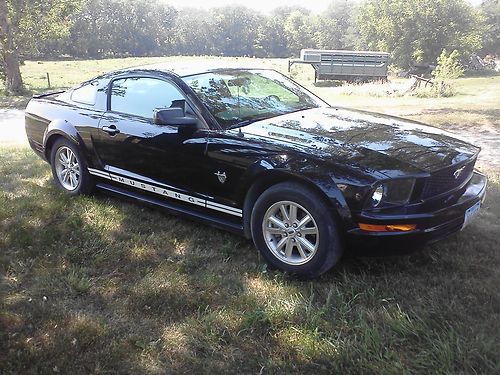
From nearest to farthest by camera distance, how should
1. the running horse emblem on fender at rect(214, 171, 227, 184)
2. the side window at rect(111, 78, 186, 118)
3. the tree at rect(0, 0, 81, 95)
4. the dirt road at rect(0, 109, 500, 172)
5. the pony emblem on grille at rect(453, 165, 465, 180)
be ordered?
the pony emblem on grille at rect(453, 165, 465, 180)
the running horse emblem on fender at rect(214, 171, 227, 184)
the side window at rect(111, 78, 186, 118)
the dirt road at rect(0, 109, 500, 172)
the tree at rect(0, 0, 81, 95)

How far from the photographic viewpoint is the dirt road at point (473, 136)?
6129 mm

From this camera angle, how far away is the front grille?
10.1ft

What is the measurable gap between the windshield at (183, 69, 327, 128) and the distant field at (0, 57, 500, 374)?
1.06 m

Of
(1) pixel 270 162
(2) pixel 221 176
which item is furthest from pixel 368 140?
(2) pixel 221 176

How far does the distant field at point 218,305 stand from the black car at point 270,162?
281 mm

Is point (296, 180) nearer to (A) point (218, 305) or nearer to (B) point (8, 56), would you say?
(A) point (218, 305)

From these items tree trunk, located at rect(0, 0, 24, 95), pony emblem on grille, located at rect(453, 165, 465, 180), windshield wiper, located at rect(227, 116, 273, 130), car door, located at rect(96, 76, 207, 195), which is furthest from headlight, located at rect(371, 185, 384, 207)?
tree trunk, located at rect(0, 0, 24, 95)

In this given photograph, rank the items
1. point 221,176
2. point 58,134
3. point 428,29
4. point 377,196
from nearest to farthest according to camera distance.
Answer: point 377,196 → point 221,176 → point 58,134 → point 428,29

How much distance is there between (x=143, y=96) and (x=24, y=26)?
1348cm

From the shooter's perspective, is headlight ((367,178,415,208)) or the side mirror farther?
the side mirror

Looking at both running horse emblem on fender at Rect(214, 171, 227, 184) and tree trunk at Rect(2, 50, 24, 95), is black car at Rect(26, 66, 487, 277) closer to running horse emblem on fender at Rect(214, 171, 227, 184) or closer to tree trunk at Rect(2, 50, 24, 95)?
running horse emblem on fender at Rect(214, 171, 227, 184)

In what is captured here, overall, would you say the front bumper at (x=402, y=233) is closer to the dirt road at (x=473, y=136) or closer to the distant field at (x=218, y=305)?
the distant field at (x=218, y=305)

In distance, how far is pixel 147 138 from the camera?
407 cm

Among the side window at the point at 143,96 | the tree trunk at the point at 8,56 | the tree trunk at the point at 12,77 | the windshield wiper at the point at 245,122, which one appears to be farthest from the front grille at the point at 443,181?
the tree trunk at the point at 12,77
